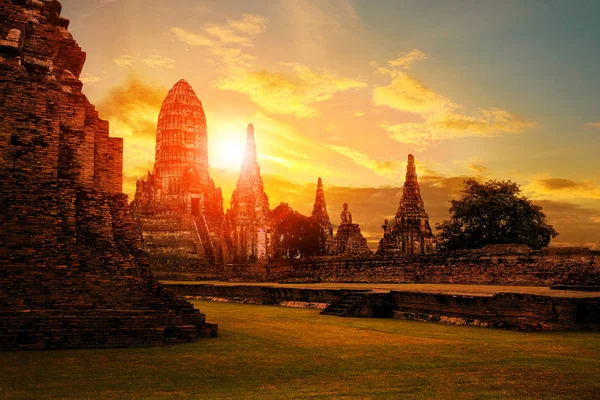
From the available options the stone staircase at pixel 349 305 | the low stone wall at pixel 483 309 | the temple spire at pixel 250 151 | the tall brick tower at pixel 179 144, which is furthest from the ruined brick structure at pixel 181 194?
the low stone wall at pixel 483 309

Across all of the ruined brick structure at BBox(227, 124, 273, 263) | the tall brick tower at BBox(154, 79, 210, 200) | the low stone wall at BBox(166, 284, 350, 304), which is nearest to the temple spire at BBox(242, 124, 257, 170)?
the ruined brick structure at BBox(227, 124, 273, 263)

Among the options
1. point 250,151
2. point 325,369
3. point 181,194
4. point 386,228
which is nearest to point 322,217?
point 250,151

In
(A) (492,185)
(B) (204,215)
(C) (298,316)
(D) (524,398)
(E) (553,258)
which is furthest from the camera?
(B) (204,215)

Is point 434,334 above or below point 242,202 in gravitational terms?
below

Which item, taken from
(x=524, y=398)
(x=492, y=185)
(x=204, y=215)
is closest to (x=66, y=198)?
(x=524, y=398)

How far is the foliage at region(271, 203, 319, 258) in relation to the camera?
65.8 m

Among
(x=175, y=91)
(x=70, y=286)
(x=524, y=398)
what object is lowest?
(x=524, y=398)

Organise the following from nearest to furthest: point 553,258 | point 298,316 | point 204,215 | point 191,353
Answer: point 191,353 < point 298,316 < point 553,258 < point 204,215

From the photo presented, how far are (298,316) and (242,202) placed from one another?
34897 millimetres

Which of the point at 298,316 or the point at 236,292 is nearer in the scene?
the point at 298,316

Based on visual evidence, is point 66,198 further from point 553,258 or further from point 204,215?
point 204,215

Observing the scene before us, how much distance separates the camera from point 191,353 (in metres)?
7.92

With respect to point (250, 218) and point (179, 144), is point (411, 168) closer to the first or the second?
point (250, 218)

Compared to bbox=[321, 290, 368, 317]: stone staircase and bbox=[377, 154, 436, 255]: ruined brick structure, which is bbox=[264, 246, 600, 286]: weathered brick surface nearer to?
bbox=[321, 290, 368, 317]: stone staircase
